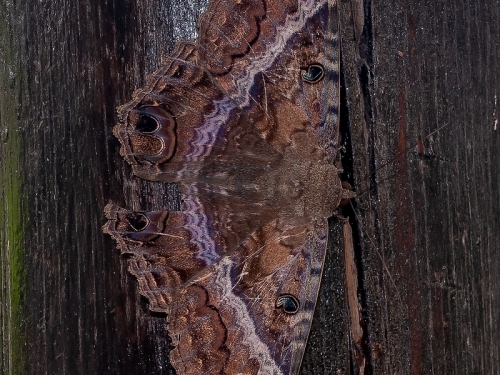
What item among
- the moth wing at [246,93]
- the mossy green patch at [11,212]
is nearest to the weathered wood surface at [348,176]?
the mossy green patch at [11,212]

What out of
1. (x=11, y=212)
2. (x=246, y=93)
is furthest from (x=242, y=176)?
(x=11, y=212)

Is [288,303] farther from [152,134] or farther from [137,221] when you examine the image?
[152,134]

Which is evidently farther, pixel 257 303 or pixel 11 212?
pixel 257 303

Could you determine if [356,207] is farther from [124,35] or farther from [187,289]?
[124,35]

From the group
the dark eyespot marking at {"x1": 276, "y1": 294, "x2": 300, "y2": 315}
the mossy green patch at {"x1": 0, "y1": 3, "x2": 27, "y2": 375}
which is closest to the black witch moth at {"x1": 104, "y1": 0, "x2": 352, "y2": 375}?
the dark eyespot marking at {"x1": 276, "y1": 294, "x2": 300, "y2": 315}

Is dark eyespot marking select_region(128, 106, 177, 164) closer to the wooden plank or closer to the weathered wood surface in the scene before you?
the weathered wood surface

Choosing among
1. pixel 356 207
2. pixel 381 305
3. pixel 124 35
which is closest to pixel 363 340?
pixel 381 305
